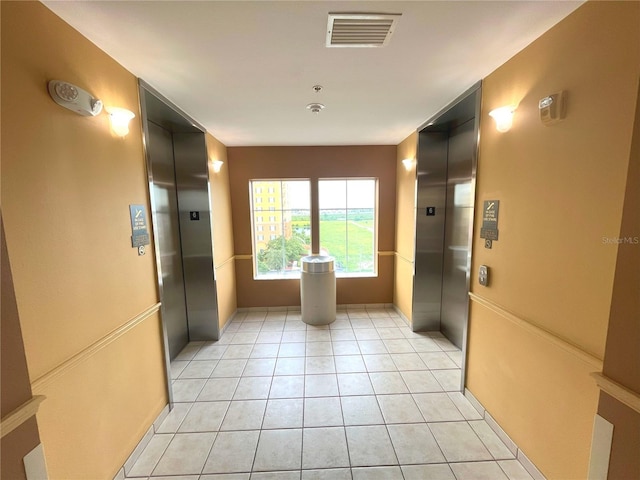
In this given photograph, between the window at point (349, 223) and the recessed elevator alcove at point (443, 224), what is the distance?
98cm

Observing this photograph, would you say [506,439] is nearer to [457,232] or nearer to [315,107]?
[457,232]

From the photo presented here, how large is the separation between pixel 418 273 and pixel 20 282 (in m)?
3.52

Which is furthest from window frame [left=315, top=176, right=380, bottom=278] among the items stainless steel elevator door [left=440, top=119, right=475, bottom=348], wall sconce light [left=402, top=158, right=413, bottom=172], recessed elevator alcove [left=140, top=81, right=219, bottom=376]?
recessed elevator alcove [left=140, top=81, right=219, bottom=376]

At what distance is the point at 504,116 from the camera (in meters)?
1.67

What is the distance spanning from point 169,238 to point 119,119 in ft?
5.43

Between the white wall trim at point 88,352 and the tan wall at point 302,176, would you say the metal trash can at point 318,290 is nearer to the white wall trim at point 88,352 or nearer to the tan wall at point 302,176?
the tan wall at point 302,176

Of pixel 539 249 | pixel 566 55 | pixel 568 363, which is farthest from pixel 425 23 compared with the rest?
pixel 568 363

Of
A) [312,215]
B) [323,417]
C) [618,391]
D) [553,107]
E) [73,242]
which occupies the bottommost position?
[323,417]

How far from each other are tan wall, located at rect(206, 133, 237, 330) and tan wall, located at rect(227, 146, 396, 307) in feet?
0.47

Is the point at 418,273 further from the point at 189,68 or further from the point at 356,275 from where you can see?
the point at 189,68

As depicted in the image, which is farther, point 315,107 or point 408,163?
point 408,163

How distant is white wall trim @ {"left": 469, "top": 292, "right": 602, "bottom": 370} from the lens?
1213 millimetres

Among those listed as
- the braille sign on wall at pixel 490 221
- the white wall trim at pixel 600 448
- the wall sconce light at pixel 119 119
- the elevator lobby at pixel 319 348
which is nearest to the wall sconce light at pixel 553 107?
the elevator lobby at pixel 319 348

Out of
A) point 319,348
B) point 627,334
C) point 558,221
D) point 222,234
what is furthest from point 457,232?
point 222,234
